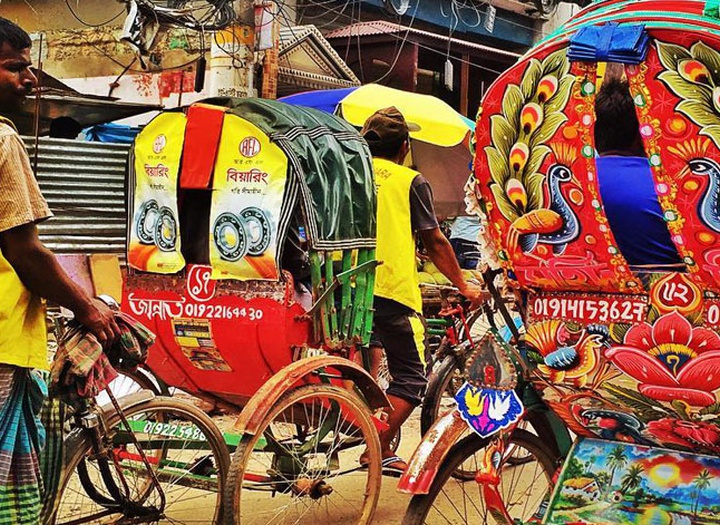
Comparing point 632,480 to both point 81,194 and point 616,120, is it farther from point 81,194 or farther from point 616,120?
point 81,194

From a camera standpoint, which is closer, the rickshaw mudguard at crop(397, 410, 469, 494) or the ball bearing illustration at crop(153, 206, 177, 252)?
the rickshaw mudguard at crop(397, 410, 469, 494)

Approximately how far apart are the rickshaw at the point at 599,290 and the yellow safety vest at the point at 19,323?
1267 mm

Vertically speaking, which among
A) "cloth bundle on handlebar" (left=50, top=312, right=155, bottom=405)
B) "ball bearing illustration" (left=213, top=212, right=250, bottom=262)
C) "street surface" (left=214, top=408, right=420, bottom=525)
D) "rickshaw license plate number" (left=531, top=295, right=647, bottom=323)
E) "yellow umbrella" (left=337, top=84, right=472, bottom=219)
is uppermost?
"yellow umbrella" (left=337, top=84, right=472, bottom=219)

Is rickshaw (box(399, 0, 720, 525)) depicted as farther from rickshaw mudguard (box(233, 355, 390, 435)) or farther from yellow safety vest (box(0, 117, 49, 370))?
yellow safety vest (box(0, 117, 49, 370))

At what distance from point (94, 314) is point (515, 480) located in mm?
2458

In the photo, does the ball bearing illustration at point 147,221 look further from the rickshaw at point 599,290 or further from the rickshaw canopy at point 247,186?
the rickshaw at point 599,290

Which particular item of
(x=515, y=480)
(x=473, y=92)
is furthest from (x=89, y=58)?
(x=515, y=480)

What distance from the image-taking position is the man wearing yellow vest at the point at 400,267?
4.99 metres

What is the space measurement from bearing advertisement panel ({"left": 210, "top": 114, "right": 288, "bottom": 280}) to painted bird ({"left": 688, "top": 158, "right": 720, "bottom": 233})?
202 centimetres

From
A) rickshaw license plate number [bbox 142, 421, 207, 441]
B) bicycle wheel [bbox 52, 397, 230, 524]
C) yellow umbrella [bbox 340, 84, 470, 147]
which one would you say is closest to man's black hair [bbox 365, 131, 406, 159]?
bicycle wheel [bbox 52, 397, 230, 524]

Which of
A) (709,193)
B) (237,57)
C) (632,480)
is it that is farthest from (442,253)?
(237,57)

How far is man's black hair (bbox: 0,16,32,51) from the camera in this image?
2869 mm

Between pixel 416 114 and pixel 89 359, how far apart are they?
23.0 ft

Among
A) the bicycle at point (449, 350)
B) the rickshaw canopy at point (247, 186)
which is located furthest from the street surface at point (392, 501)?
the rickshaw canopy at point (247, 186)
